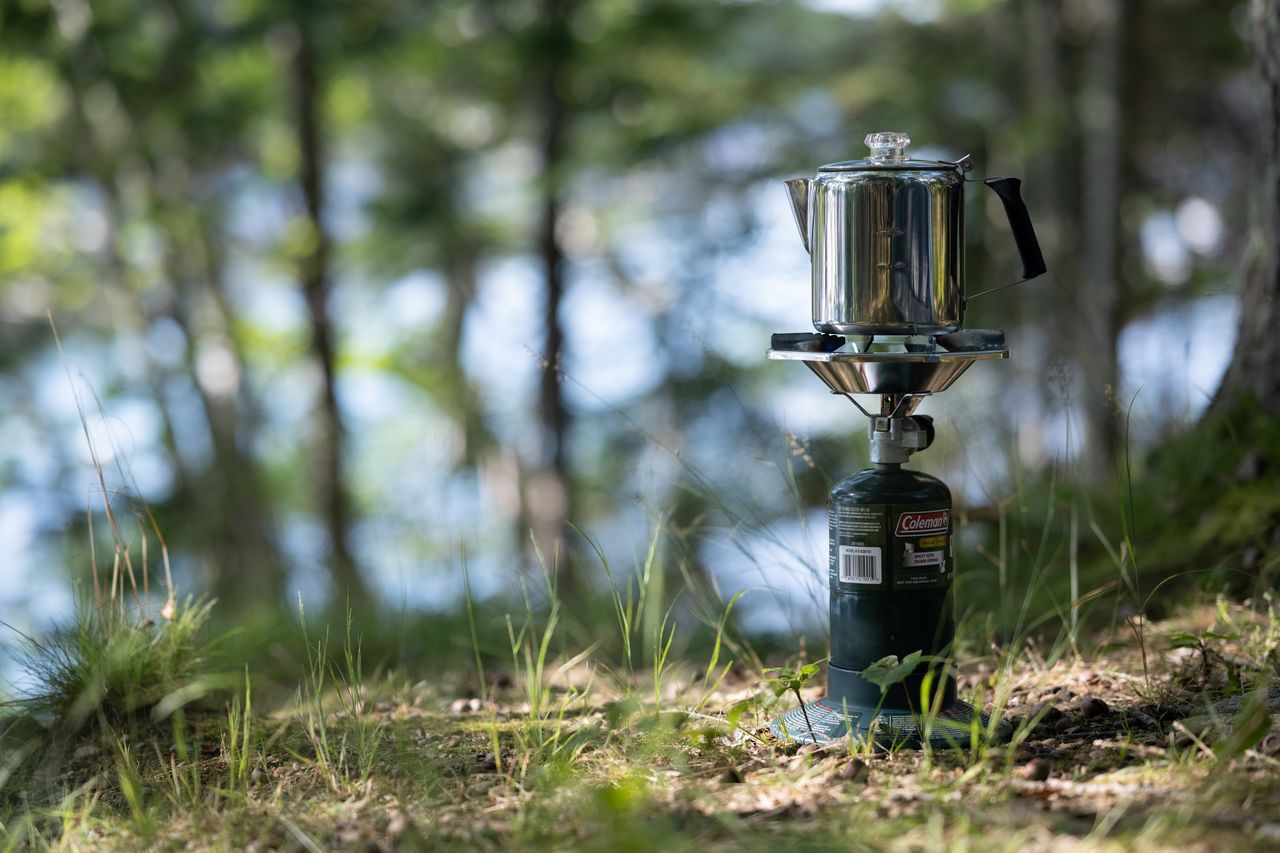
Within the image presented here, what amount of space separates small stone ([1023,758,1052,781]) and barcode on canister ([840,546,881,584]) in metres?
0.49

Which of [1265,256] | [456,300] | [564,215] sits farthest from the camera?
[456,300]

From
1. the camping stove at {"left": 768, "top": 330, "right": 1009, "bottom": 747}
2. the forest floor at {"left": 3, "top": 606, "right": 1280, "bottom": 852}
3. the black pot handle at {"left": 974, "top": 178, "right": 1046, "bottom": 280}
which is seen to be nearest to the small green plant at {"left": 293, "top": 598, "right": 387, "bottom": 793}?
the forest floor at {"left": 3, "top": 606, "right": 1280, "bottom": 852}

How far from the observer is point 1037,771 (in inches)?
84.3

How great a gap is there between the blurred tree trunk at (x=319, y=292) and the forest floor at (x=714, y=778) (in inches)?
264

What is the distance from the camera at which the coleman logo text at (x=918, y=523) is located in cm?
239

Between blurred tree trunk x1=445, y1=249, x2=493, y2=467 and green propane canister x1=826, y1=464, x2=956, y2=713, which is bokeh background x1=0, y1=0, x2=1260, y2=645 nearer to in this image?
blurred tree trunk x1=445, y1=249, x2=493, y2=467

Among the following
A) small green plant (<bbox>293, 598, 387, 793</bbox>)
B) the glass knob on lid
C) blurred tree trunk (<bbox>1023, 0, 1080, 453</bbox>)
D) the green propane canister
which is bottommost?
small green plant (<bbox>293, 598, 387, 793</bbox>)

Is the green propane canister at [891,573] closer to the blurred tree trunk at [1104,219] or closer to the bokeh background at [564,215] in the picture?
the bokeh background at [564,215]

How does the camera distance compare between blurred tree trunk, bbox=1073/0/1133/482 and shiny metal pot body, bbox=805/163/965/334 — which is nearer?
shiny metal pot body, bbox=805/163/965/334

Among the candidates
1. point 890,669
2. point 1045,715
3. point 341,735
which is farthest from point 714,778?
point 341,735

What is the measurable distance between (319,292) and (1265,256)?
782 cm

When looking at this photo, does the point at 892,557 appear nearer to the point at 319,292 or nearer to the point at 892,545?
the point at 892,545

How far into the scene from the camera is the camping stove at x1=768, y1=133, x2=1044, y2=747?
2354 mm

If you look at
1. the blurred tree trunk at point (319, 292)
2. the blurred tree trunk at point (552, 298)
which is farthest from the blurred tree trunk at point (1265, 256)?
the blurred tree trunk at point (319, 292)
